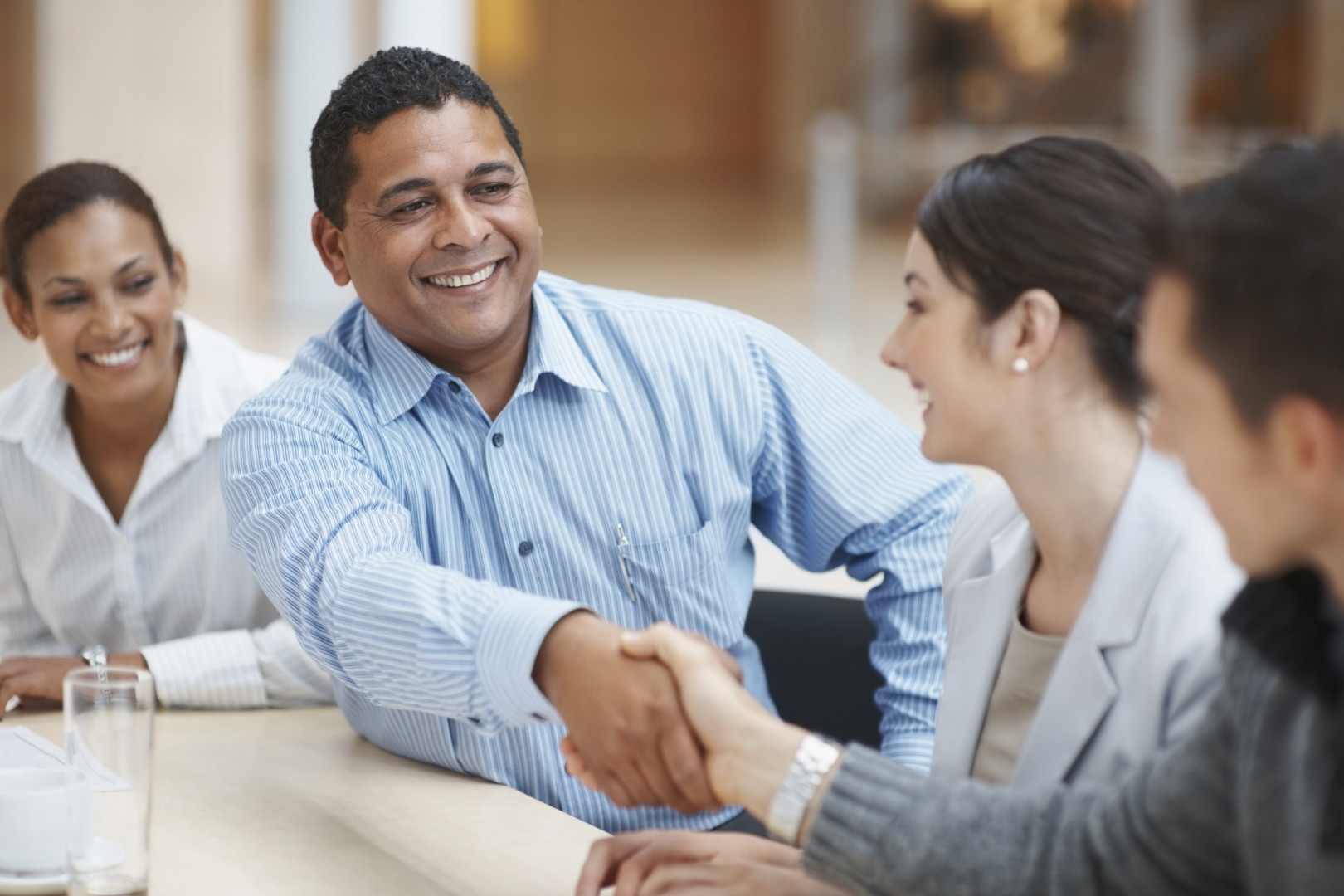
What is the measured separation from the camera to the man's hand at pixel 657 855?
1532 millimetres

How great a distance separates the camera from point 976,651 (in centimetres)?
167

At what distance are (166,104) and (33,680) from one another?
8.81 meters

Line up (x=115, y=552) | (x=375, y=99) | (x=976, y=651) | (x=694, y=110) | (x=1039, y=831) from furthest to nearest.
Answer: (x=694, y=110)
(x=115, y=552)
(x=375, y=99)
(x=976, y=651)
(x=1039, y=831)

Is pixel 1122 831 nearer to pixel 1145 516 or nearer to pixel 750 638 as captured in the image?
pixel 1145 516

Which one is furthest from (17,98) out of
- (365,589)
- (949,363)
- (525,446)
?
(949,363)

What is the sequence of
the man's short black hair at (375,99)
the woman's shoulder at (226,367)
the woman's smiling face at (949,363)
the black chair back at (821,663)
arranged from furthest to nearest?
the woman's shoulder at (226,367) → the black chair back at (821,663) → the man's short black hair at (375,99) → the woman's smiling face at (949,363)

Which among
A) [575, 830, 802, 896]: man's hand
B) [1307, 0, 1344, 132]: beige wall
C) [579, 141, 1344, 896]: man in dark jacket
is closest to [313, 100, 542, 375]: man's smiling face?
[575, 830, 802, 896]: man's hand

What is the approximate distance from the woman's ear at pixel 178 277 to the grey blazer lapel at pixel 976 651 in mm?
1660

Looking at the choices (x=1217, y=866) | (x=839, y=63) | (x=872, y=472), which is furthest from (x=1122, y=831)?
(x=839, y=63)

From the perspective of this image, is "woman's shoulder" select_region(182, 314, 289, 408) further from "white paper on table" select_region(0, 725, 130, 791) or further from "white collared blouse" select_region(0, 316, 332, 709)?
"white paper on table" select_region(0, 725, 130, 791)

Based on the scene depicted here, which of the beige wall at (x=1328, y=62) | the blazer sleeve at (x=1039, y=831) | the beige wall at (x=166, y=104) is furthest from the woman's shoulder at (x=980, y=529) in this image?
the beige wall at (x=1328, y=62)

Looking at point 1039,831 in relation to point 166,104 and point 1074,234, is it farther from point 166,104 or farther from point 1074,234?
point 166,104

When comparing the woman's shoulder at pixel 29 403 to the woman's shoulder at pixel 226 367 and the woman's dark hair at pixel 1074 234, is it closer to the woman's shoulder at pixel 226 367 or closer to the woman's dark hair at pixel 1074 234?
the woman's shoulder at pixel 226 367

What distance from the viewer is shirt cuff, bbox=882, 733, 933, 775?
2195 millimetres
